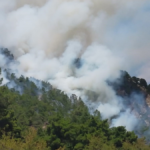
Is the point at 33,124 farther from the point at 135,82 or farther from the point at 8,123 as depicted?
the point at 135,82

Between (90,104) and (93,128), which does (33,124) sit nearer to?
(93,128)

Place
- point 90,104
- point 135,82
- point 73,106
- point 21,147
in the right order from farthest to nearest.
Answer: point 135,82, point 90,104, point 73,106, point 21,147

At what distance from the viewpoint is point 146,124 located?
116375mm

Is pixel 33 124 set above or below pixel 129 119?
below

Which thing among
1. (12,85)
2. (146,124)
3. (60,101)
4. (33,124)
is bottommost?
(33,124)

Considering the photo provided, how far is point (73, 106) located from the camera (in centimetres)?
9981

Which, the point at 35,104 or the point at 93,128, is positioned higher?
the point at 35,104

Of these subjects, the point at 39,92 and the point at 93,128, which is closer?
the point at 93,128

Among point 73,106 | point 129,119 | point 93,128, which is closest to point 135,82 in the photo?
point 129,119

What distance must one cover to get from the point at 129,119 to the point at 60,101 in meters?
29.6

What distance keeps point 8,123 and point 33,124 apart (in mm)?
32713

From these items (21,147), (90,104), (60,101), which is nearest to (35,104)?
(60,101)

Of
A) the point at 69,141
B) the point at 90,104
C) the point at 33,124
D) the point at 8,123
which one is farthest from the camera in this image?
the point at 90,104

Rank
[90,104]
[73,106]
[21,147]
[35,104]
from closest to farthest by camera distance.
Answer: [21,147] < [35,104] < [73,106] < [90,104]
